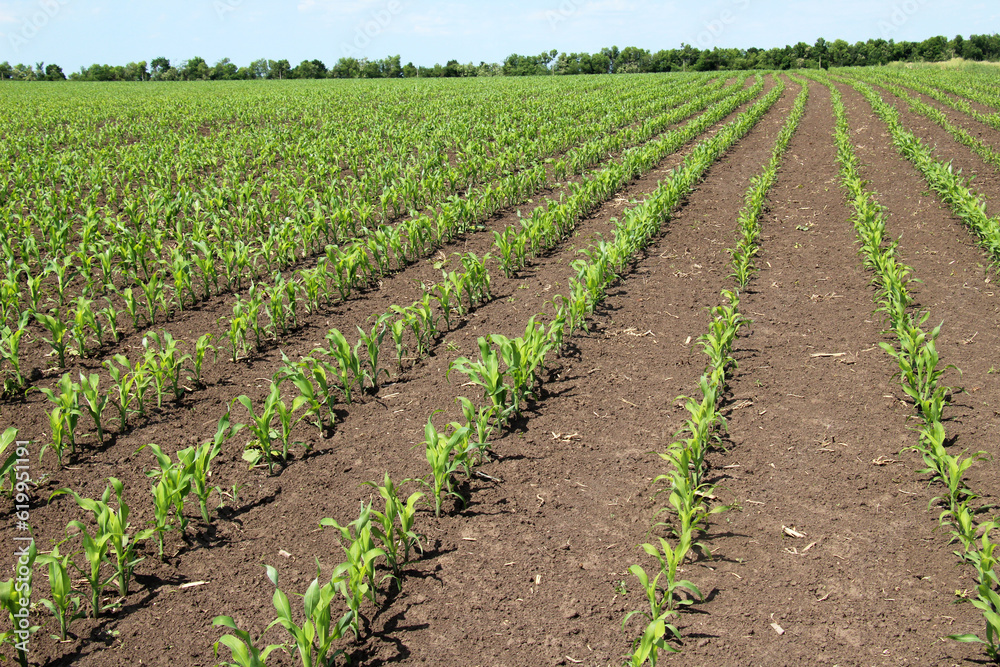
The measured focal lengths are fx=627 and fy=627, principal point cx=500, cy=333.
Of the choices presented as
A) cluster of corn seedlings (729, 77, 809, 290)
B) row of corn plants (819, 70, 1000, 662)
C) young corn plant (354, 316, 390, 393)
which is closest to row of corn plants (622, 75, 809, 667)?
cluster of corn seedlings (729, 77, 809, 290)

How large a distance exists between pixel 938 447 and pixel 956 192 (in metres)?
7.55

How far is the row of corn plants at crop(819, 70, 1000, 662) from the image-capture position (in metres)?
2.70

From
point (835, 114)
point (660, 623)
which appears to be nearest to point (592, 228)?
point (660, 623)

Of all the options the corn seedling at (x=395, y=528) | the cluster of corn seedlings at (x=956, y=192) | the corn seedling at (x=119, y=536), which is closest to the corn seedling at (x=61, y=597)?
the corn seedling at (x=119, y=536)

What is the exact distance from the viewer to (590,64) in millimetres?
90688

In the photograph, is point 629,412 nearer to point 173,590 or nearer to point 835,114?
point 173,590

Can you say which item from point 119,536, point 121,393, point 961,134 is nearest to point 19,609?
point 119,536

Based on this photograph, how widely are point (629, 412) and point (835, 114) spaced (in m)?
20.7

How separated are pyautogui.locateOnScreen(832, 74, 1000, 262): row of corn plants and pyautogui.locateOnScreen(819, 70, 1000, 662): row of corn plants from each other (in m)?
1.00

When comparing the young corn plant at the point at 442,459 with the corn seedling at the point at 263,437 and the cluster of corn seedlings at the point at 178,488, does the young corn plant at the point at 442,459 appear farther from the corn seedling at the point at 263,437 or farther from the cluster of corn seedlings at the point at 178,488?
the cluster of corn seedlings at the point at 178,488

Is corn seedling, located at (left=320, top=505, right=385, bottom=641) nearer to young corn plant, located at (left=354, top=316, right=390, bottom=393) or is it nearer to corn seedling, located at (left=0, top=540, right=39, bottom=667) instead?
corn seedling, located at (left=0, top=540, right=39, bottom=667)

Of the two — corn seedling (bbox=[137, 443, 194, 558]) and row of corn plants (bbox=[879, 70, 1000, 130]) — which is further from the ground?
row of corn plants (bbox=[879, 70, 1000, 130])

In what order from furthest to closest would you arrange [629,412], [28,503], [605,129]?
[605,129] < [629,412] < [28,503]

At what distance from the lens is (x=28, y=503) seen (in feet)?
12.2
